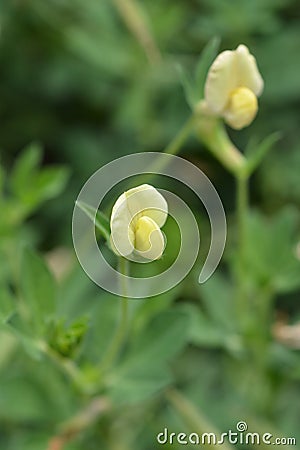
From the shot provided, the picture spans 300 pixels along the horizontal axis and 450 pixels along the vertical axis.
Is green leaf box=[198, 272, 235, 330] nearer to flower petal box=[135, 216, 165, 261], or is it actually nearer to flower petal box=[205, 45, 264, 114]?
flower petal box=[205, 45, 264, 114]

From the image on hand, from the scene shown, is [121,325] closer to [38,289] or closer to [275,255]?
[38,289]

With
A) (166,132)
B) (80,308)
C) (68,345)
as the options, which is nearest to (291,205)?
(166,132)

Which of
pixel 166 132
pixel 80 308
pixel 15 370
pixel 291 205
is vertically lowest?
pixel 15 370

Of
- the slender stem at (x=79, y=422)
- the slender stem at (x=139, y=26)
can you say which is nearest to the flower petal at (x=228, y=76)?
the slender stem at (x=79, y=422)

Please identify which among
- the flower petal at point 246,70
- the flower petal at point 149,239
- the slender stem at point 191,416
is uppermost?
the flower petal at point 246,70

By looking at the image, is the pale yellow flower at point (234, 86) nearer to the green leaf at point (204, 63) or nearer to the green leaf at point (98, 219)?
the green leaf at point (204, 63)

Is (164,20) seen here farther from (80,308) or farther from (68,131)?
(80,308)
